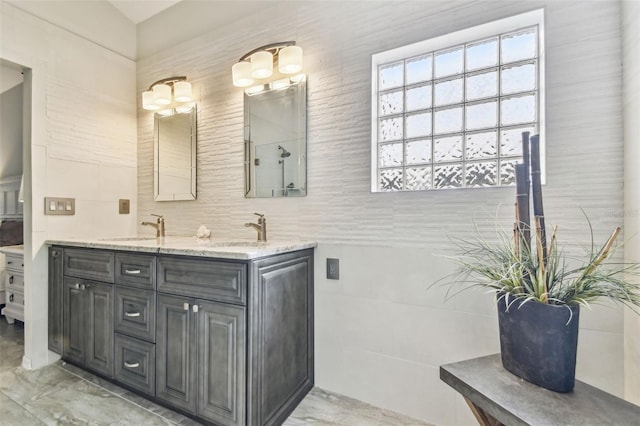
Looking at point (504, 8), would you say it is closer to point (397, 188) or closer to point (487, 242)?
point (397, 188)

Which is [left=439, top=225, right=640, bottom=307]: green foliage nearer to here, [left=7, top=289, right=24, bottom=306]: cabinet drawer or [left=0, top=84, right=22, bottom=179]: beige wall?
[left=7, top=289, right=24, bottom=306]: cabinet drawer

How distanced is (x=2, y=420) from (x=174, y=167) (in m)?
1.74

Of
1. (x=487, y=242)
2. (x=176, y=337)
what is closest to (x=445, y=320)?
(x=487, y=242)

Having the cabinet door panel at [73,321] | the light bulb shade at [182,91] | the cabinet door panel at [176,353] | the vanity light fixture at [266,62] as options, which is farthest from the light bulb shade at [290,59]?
the cabinet door panel at [73,321]

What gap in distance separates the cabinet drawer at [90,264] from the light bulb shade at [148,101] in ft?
4.01

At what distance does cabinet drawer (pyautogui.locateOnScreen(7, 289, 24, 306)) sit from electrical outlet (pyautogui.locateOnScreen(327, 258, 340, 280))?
2.77 meters

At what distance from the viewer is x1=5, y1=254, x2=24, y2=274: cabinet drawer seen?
2.62 m

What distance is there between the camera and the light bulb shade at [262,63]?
1894 millimetres

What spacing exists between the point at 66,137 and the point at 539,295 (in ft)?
9.81

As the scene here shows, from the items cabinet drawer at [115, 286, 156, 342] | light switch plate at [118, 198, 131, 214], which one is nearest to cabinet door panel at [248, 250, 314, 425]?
cabinet drawer at [115, 286, 156, 342]

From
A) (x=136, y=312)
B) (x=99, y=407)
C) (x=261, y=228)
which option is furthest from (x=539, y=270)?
(x=99, y=407)

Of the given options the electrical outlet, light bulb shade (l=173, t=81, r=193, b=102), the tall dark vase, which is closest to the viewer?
the tall dark vase

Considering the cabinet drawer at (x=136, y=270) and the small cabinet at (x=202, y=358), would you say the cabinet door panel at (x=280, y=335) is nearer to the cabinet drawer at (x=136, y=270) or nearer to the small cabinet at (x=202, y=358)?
the small cabinet at (x=202, y=358)

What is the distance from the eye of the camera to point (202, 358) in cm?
145
